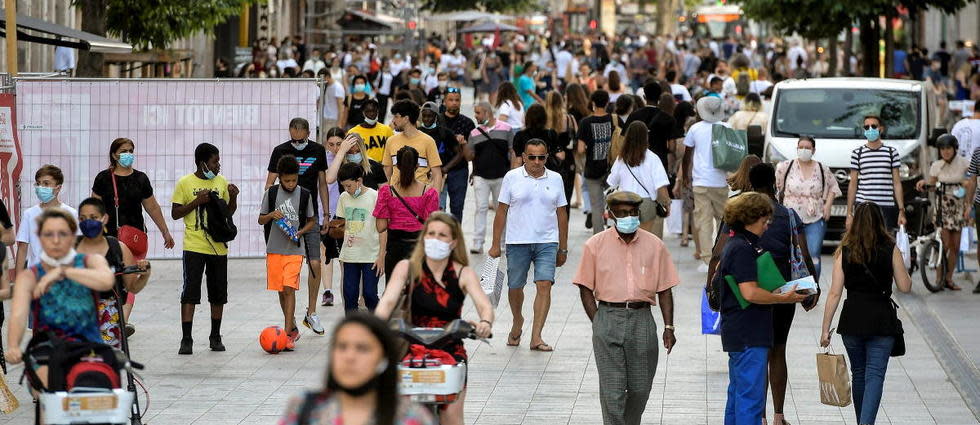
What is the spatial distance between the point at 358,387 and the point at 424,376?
8.25 ft

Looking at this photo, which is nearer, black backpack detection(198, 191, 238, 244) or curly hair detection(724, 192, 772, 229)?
curly hair detection(724, 192, 772, 229)

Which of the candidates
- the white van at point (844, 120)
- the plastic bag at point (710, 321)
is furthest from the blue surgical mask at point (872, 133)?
the plastic bag at point (710, 321)

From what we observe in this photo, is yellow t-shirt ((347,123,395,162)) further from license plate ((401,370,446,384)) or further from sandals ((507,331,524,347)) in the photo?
license plate ((401,370,446,384))

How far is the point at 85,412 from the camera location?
23.2ft

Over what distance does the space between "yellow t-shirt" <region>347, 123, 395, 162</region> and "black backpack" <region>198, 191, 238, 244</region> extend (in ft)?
12.0

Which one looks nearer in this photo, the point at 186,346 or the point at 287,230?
the point at 186,346

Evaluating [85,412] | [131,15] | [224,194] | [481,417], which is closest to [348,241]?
[224,194]

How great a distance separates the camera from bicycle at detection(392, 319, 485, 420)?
24.0 feet

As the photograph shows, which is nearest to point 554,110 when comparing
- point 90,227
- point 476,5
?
point 90,227

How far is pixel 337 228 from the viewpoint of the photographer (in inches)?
510

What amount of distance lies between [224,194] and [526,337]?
2.56 m

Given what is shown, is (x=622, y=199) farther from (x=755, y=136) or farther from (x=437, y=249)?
(x=755, y=136)

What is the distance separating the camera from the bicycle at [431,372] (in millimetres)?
7309

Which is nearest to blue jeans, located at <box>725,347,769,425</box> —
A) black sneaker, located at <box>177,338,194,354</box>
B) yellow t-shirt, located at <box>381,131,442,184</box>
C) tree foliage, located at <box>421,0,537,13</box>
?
black sneaker, located at <box>177,338,194,354</box>
